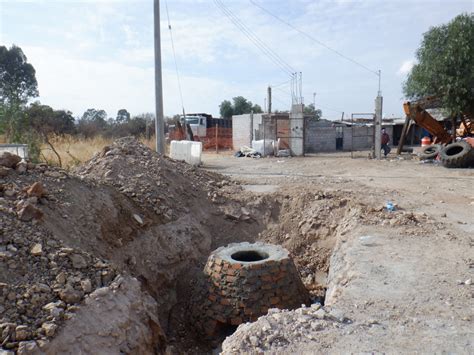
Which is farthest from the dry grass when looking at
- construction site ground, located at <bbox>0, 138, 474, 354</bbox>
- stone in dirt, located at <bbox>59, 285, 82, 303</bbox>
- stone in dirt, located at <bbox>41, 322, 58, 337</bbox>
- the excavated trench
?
stone in dirt, located at <bbox>41, 322, 58, 337</bbox>

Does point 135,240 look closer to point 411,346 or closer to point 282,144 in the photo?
point 411,346

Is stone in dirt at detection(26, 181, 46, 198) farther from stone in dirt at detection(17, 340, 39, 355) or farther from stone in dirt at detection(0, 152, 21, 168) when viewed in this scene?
stone in dirt at detection(17, 340, 39, 355)

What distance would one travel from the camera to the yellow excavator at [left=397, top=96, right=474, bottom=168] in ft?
45.6

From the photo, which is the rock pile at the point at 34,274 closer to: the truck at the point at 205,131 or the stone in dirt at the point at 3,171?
the stone in dirt at the point at 3,171

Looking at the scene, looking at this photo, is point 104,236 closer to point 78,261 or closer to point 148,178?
point 78,261

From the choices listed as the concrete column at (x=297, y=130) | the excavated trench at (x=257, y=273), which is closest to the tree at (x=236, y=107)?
the concrete column at (x=297, y=130)

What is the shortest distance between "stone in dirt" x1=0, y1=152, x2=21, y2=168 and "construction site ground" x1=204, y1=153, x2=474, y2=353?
13.9 feet

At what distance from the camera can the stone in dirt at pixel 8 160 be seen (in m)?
5.68

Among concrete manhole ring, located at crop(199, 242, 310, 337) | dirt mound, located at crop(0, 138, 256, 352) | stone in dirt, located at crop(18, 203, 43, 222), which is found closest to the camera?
dirt mound, located at crop(0, 138, 256, 352)

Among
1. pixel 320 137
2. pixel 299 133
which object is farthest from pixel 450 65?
pixel 320 137

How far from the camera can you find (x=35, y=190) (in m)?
5.26

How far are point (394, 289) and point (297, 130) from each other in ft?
50.4

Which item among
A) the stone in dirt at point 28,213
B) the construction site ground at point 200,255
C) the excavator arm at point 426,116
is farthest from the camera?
the excavator arm at point 426,116

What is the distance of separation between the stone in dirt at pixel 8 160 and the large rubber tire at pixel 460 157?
1340 centimetres
